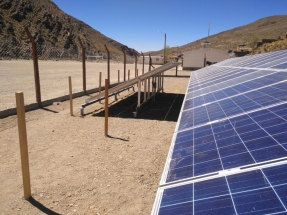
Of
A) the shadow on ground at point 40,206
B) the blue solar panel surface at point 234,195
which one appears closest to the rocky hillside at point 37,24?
the shadow on ground at point 40,206

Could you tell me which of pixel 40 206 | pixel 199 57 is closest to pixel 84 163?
pixel 40 206

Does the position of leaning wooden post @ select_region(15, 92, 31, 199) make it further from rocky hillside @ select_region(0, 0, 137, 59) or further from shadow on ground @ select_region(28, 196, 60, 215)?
rocky hillside @ select_region(0, 0, 137, 59)

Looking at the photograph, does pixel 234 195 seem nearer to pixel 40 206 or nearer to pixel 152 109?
pixel 40 206

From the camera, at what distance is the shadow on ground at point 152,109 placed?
11470mm

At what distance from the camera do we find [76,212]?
452cm

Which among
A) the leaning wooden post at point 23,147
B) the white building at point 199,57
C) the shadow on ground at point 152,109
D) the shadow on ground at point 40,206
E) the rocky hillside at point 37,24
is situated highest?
the rocky hillside at point 37,24

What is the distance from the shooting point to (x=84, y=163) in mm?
6379

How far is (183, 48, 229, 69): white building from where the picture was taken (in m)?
47.0

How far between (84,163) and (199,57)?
43.7 metres

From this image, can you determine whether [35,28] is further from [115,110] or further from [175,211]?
[175,211]

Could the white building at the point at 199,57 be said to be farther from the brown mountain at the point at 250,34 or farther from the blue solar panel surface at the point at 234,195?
the brown mountain at the point at 250,34

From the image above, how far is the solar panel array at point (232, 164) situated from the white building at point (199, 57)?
1740 inches

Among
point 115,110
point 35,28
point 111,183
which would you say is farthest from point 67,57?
point 111,183

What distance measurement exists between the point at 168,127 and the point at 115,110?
147 inches
